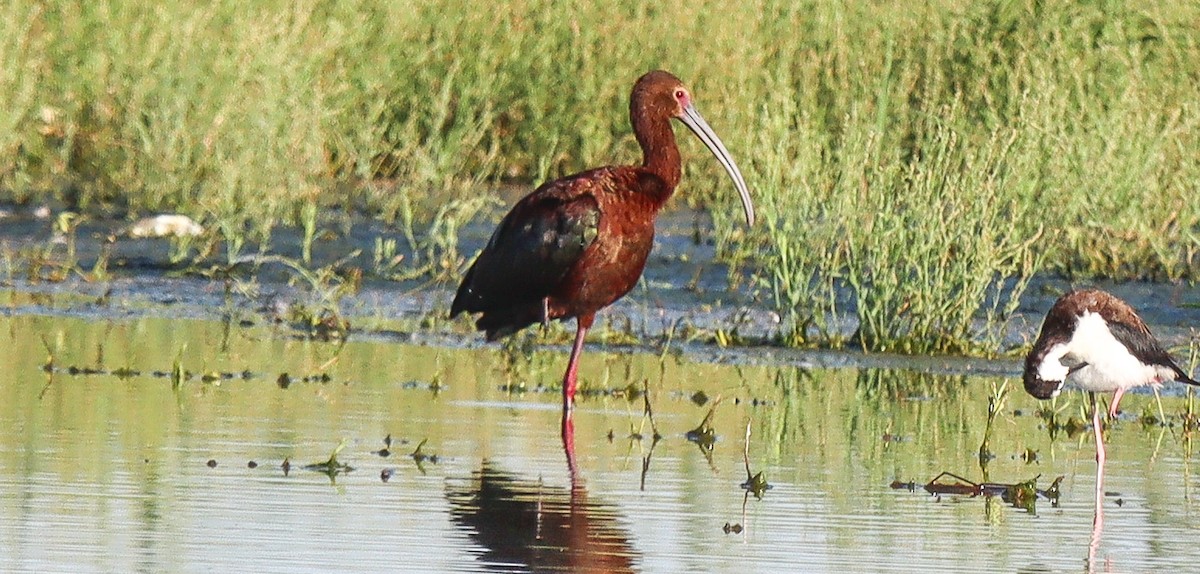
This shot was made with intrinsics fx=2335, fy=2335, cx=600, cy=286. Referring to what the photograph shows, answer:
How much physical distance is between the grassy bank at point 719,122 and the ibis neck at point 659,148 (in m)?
0.88

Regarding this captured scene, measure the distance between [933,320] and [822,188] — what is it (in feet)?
3.01

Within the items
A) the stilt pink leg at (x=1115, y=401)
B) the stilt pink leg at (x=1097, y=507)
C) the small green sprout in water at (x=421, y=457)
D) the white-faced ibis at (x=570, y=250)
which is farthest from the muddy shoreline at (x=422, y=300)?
the small green sprout in water at (x=421, y=457)

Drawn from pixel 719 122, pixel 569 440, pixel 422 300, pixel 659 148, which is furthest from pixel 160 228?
pixel 569 440

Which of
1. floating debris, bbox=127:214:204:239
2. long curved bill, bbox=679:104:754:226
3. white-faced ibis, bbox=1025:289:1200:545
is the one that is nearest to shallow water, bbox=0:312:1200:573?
white-faced ibis, bbox=1025:289:1200:545

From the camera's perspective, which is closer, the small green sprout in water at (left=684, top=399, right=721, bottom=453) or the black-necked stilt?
the small green sprout in water at (left=684, top=399, right=721, bottom=453)

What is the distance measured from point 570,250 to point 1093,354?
2056mm

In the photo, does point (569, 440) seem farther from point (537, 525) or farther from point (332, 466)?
point (537, 525)

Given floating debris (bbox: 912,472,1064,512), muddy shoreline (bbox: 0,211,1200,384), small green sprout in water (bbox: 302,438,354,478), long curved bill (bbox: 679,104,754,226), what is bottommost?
floating debris (bbox: 912,472,1064,512)

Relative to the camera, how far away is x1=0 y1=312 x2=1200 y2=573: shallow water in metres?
5.51

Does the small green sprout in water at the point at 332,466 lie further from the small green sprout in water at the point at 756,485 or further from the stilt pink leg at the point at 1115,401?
the stilt pink leg at the point at 1115,401

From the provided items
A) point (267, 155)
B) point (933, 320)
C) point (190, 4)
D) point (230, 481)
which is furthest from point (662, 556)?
point (190, 4)

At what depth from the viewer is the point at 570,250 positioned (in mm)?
8906

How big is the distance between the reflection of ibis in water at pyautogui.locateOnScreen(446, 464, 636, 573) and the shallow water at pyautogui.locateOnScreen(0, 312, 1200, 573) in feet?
0.05

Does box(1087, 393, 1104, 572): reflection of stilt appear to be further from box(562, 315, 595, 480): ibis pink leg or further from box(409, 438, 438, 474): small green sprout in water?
box(409, 438, 438, 474): small green sprout in water
